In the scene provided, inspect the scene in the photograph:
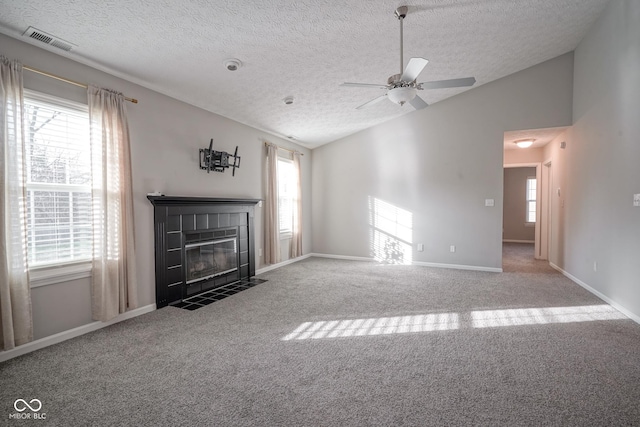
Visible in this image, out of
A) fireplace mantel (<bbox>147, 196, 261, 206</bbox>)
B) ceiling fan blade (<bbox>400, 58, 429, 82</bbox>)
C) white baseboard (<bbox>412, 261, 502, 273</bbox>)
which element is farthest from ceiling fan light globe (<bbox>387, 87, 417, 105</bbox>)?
white baseboard (<bbox>412, 261, 502, 273</bbox>)

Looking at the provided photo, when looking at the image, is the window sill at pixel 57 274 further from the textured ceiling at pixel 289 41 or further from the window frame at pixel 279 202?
the window frame at pixel 279 202

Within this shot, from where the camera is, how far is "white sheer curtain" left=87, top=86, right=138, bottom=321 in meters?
3.06

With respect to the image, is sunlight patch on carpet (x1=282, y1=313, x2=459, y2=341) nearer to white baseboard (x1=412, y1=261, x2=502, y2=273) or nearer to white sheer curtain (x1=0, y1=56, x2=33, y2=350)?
white sheer curtain (x1=0, y1=56, x2=33, y2=350)

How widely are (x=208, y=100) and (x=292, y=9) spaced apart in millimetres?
1999

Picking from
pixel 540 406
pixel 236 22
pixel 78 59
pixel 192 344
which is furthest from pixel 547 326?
pixel 78 59

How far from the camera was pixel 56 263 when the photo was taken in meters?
2.83

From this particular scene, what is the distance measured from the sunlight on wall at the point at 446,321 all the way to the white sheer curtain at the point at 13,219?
2179 millimetres

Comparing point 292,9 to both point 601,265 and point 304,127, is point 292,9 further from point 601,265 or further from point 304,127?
point 601,265

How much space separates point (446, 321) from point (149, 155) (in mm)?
3852

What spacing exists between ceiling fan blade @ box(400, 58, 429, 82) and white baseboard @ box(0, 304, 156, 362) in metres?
3.74

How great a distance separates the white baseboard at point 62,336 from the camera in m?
2.51

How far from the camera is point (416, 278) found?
17.0 ft

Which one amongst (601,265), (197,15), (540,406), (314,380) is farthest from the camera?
(601,265)

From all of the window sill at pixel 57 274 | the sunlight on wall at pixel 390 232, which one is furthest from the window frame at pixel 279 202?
the window sill at pixel 57 274
